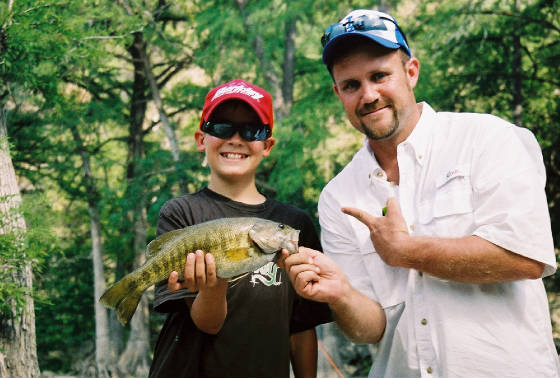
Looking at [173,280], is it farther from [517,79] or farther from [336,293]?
[517,79]

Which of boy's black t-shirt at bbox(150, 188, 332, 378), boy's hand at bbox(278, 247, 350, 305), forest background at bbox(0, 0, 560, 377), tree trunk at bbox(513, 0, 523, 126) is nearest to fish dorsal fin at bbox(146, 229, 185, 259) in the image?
boy's black t-shirt at bbox(150, 188, 332, 378)

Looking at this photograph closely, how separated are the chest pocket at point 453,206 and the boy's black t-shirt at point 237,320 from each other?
792 millimetres

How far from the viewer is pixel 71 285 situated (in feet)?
67.9

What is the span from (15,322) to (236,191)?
479 cm

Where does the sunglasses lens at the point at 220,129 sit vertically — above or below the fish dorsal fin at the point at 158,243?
above

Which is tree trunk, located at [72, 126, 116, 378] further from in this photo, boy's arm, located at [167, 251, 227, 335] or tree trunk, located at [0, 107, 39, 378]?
boy's arm, located at [167, 251, 227, 335]

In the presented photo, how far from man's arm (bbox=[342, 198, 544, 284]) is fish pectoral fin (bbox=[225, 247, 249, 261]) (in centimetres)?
71

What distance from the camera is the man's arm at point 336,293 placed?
2436 millimetres

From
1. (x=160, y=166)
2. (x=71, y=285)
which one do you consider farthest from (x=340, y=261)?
(x=71, y=285)

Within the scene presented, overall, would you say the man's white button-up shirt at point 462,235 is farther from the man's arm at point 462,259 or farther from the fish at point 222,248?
the fish at point 222,248

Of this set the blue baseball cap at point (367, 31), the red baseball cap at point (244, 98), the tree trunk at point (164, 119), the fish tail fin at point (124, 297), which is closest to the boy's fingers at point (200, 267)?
the fish tail fin at point (124, 297)

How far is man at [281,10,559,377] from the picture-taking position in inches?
91.8

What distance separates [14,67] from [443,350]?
22.9ft

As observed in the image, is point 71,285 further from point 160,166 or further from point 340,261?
point 340,261
